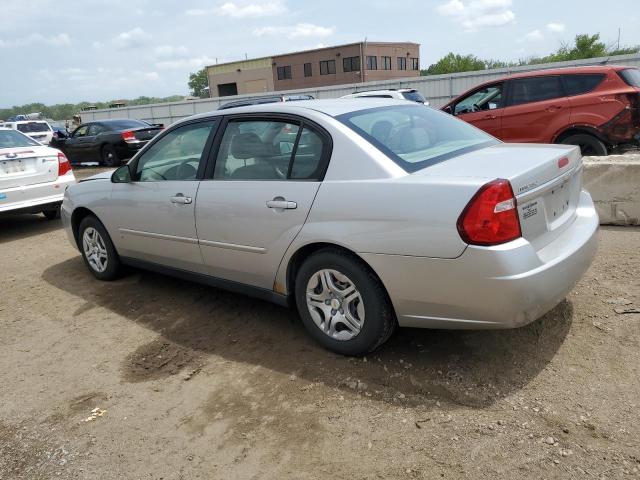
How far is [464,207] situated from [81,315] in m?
3.47

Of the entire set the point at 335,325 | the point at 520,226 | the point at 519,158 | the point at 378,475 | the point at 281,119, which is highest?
the point at 281,119

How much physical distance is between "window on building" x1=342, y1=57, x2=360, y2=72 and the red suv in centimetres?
6203

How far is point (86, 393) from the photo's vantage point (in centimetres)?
333

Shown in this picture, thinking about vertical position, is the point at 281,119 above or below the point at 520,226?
above

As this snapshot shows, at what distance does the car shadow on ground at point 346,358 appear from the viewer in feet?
10.0

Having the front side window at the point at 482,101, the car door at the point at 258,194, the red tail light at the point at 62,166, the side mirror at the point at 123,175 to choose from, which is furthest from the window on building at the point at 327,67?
the car door at the point at 258,194

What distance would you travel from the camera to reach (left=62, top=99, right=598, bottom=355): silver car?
2.76m

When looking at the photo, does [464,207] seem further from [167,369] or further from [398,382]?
[167,369]

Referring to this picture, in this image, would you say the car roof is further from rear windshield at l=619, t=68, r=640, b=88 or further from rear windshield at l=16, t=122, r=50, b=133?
rear windshield at l=16, t=122, r=50, b=133

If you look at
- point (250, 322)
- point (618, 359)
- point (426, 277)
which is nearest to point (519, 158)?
point (426, 277)

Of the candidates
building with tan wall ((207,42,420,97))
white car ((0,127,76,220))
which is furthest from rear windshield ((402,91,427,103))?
building with tan wall ((207,42,420,97))

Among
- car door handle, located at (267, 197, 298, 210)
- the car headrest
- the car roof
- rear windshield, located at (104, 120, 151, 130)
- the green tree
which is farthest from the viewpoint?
the green tree

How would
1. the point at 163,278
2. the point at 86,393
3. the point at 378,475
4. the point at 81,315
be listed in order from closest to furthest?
1. the point at 378,475
2. the point at 86,393
3. the point at 81,315
4. the point at 163,278

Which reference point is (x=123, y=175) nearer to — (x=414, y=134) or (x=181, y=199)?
(x=181, y=199)
